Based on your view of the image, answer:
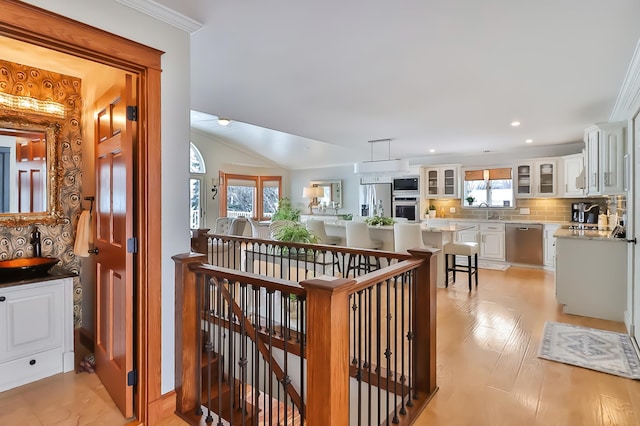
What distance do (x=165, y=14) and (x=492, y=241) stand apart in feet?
22.9

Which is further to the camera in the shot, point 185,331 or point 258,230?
point 258,230

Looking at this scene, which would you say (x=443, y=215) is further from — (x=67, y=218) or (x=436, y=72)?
(x=67, y=218)

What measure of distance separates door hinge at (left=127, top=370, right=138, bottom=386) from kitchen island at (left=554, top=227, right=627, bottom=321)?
174 inches

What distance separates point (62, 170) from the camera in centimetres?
300

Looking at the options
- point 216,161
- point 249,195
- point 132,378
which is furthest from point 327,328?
point 249,195

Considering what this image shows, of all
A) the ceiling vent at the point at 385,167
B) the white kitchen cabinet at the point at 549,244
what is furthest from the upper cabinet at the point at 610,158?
the white kitchen cabinet at the point at 549,244

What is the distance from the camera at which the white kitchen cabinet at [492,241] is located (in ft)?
22.9

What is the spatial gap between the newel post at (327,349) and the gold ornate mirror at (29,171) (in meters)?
2.67

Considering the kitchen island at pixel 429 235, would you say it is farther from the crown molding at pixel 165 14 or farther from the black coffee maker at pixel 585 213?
the crown molding at pixel 165 14

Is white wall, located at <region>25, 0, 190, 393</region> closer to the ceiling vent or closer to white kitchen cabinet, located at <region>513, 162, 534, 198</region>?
the ceiling vent

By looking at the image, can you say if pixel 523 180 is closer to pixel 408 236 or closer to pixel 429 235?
pixel 429 235

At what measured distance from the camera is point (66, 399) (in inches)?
91.8

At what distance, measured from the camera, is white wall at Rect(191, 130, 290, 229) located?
9539 mm

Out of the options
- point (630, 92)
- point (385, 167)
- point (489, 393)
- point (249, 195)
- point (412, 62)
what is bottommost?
point (489, 393)
